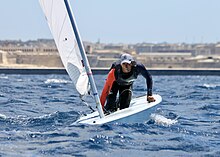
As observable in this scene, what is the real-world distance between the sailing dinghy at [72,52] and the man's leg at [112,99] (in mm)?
693

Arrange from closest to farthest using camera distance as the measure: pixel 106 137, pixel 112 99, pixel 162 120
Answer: pixel 106 137
pixel 112 99
pixel 162 120

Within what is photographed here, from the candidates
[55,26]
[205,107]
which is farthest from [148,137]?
[205,107]

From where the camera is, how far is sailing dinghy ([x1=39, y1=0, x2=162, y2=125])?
34.7 feet

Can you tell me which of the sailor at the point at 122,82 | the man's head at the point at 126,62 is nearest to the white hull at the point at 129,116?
the sailor at the point at 122,82

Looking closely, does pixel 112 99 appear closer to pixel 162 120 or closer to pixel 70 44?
pixel 162 120

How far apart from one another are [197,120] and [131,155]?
4767 millimetres

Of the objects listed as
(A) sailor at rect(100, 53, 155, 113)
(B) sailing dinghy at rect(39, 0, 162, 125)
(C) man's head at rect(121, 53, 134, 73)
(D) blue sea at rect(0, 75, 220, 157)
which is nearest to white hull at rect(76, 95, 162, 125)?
(B) sailing dinghy at rect(39, 0, 162, 125)

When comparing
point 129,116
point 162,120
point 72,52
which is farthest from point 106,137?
point 162,120

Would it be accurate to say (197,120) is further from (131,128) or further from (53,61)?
(53,61)

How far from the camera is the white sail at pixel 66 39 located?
10.6 meters

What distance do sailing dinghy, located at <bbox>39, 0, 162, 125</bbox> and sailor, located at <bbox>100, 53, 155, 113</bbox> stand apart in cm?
59

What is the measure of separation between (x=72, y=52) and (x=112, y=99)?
1363 mm

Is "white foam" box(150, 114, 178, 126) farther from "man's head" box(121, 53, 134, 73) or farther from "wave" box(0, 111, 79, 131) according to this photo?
"wave" box(0, 111, 79, 131)

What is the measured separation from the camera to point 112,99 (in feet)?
38.3
